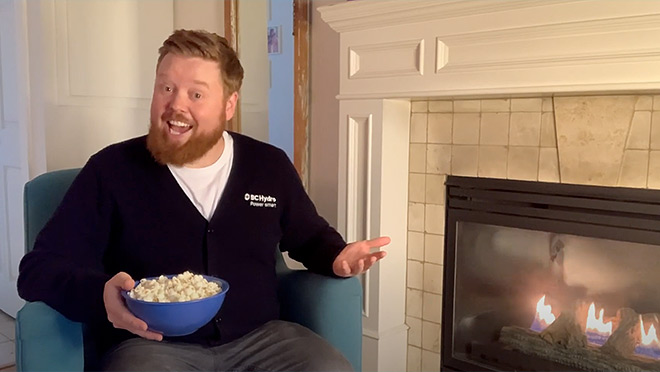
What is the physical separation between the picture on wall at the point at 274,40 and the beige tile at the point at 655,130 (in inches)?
54.6

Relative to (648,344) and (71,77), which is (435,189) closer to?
(648,344)

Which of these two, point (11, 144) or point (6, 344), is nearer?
point (6, 344)

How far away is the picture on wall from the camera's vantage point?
7.91 feet

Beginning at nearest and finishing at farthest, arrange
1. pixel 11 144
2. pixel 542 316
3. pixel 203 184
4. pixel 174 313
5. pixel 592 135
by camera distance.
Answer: pixel 174 313, pixel 203 184, pixel 592 135, pixel 542 316, pixel 11 144

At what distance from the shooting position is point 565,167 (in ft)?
5.85

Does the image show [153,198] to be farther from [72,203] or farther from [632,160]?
[632,160]

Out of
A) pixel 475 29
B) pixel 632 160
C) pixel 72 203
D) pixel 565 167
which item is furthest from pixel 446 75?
pixel 72 203

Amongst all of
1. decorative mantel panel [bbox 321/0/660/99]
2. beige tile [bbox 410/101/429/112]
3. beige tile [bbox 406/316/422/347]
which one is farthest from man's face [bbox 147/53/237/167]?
beige tile [bbox 406/316/422/347]

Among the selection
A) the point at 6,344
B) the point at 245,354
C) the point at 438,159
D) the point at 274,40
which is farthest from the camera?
the point at 6,344

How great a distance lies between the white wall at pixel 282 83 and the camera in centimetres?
237

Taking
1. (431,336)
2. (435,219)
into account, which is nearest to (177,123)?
(435,219)

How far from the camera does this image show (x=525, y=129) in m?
1.86

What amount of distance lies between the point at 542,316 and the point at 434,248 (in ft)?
1.35

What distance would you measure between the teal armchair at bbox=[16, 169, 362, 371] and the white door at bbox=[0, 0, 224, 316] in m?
1.06
